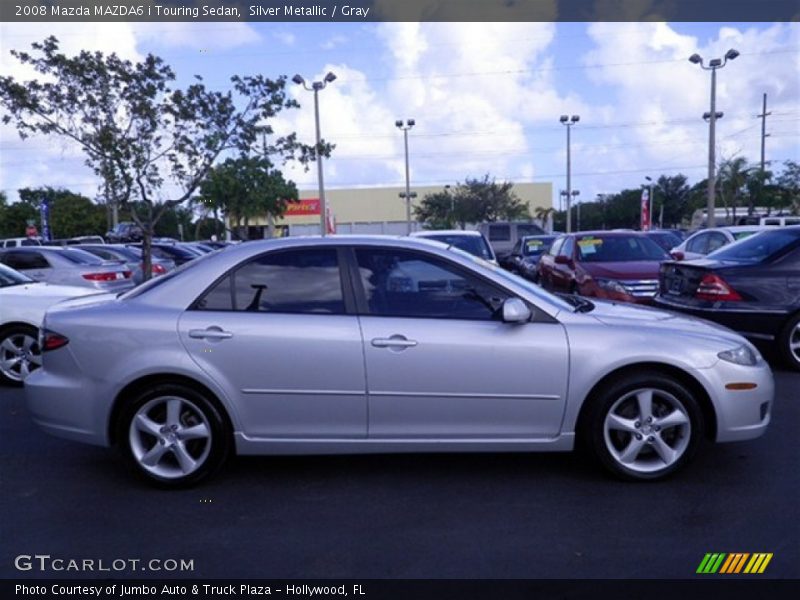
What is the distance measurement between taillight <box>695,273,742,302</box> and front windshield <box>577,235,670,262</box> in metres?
3.74

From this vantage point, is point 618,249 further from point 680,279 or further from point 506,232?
point 506,232

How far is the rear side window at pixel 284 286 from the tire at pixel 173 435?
59cm

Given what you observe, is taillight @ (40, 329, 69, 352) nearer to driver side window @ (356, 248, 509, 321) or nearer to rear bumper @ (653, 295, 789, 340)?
driver side window @ (356, 248, 509, 321)

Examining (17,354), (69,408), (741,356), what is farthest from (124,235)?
(741,356)

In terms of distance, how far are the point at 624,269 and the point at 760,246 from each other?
278 centimetres

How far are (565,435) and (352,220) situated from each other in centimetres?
6221

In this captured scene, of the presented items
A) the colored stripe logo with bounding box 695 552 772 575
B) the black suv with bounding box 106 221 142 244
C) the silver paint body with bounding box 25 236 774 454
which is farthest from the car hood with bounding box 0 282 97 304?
the black suv with bounding box 106 221 142 244

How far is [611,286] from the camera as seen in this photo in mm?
10305

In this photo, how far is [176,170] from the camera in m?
15.3

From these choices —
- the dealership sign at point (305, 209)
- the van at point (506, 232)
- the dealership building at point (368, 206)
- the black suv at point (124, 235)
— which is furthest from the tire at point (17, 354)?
the dealership sign at point (305, 209)

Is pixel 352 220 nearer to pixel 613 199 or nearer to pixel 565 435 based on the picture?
pixel 613 199

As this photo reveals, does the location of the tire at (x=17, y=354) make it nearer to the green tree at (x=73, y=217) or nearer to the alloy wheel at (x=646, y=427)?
the alloy wheel at (x=646, y=427)

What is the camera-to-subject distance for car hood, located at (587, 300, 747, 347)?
440 centimetres
